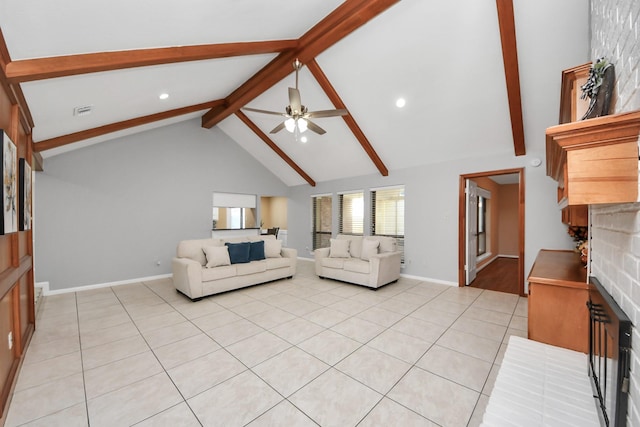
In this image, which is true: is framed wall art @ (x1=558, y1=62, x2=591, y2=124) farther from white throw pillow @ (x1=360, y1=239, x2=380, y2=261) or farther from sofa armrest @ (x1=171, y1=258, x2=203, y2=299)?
sofa armrest @ (x1=171, y1=258, x2=203, y2=299)

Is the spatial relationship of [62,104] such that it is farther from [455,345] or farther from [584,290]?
[584,290]

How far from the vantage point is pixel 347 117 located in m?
4.59

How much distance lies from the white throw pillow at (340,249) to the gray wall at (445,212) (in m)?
1.23

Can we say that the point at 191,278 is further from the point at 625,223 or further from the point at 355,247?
the point at 625,223

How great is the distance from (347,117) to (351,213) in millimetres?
2929

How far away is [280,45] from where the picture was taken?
10.8 ft

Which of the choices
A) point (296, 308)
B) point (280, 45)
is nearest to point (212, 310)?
point (296, 308)

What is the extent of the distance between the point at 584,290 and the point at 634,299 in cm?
150

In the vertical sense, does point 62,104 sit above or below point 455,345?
above

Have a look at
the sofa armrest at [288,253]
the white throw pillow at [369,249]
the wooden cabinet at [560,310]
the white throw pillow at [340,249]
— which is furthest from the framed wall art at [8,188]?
the white throw pillow at [369,249]

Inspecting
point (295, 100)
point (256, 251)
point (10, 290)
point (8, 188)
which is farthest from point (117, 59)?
point (256, 251)

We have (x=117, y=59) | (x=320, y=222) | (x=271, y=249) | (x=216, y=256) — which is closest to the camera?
(x=117, y=59)

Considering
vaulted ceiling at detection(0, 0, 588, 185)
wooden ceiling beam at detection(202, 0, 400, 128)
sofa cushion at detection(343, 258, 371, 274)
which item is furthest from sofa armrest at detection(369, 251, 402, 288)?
wooden ceiling beam at detection(202, 0, 400, 128)

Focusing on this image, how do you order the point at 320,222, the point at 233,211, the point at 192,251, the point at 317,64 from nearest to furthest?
the point at 317,64
the point at 192,251
the point at 233,211
the point at 320,222
